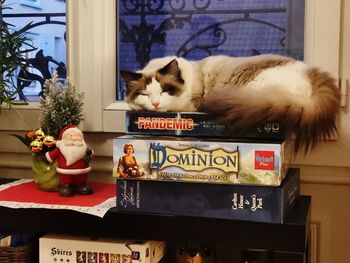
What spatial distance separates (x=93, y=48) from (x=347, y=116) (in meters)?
0.69

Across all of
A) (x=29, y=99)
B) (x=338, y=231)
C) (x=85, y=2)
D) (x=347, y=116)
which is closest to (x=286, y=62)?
(x=347, y=116)

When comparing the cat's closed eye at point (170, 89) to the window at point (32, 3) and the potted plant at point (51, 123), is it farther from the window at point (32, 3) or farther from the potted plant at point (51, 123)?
the window at point (32, 3)

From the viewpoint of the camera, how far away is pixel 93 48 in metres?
Result: 1.44

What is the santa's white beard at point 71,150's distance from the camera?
1.21 metres

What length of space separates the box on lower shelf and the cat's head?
301 millimetres

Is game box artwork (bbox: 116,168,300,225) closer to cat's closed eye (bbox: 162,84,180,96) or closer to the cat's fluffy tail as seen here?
the cat's fluffy tail

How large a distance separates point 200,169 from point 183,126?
0.11m

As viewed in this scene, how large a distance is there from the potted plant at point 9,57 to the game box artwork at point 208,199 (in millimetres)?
521

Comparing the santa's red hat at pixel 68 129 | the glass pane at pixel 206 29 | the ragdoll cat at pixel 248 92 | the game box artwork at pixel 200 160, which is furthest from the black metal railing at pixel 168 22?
the game box artwork at pixel 200 160

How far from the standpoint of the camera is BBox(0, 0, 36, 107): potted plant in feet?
4.54

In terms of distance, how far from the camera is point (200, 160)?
3.34 feet

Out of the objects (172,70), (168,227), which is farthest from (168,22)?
(168,227)

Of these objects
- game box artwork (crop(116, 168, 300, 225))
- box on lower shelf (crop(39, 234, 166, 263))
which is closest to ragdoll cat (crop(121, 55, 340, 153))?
game box artwork (crop(116, 168, 300, 225))

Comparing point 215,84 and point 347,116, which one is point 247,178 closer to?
point 215,84
